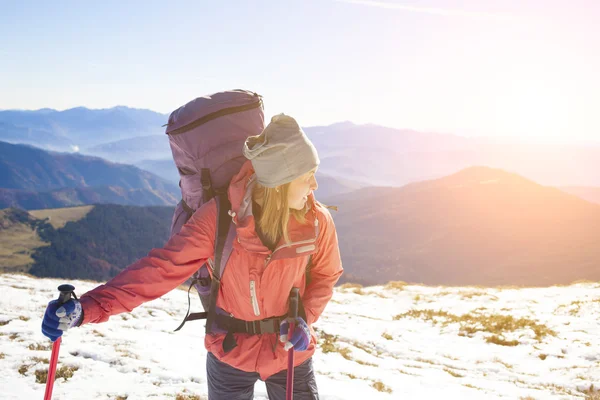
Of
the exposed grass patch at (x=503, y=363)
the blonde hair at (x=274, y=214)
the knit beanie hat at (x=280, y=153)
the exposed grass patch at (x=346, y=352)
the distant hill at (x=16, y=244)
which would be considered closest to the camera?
the knit beanie hat at (x=280, y=153)

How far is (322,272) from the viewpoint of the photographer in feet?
12.0

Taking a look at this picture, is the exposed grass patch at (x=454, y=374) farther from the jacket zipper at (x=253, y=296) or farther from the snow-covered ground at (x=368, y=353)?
the jacket zipper at (x=253, y=296)

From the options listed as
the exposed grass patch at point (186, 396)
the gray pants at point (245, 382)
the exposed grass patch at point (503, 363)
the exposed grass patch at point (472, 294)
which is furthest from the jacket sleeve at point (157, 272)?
the exposed grass patch at point (472, 294)

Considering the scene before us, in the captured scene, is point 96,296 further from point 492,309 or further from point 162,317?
point 492,309

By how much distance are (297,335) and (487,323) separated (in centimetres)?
1318

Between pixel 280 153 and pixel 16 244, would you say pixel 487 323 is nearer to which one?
pixel 280 153

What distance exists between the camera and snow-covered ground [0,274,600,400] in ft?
20.7

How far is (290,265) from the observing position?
332 cm

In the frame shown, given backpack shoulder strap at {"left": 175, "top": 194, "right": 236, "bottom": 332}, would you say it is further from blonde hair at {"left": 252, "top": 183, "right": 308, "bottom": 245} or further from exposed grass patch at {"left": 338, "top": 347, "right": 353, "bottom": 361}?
exposed grass patch at {"left": 338, "top": 347, "right": 353, "bottom": 361}

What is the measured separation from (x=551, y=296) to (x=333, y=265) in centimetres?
2097

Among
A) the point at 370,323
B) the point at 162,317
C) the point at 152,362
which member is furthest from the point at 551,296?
the point at 152,362

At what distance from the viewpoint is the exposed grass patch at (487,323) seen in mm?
12977

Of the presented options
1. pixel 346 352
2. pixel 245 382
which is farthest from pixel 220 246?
pixel 346 352

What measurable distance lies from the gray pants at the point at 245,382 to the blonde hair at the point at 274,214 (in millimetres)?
1246
